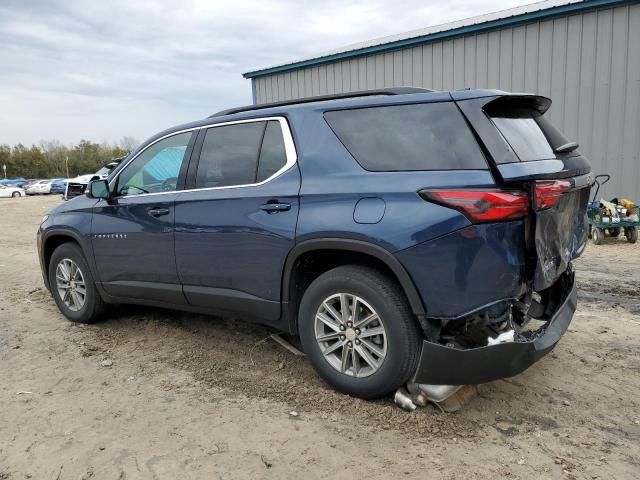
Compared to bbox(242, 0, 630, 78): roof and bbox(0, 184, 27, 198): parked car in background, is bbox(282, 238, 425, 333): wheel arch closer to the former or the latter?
bbox(242, 0, 630, 78): roof

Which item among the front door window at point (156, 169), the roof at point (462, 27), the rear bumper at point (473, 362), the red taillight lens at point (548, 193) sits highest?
the roof at point (462, 27)

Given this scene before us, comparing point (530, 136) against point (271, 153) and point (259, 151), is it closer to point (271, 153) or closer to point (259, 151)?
point (271, 153)

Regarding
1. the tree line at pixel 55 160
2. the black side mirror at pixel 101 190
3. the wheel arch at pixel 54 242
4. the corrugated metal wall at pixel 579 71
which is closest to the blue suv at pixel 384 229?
the black side mirror at pixel 101 190

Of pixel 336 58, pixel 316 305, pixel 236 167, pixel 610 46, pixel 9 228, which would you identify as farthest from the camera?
pixel 9 228

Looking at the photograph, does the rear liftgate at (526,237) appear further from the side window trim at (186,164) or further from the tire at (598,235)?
the tire at (598,235)

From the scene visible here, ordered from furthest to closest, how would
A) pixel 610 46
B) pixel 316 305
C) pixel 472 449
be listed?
pixel 610 46
pixel 316 305
pixel 472 449

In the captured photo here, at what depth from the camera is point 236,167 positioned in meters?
3.81

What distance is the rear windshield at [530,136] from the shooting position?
2.95m

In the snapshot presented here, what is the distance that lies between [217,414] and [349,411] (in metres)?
0.80

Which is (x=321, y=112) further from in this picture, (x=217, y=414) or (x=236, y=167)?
(x=217, y=414)

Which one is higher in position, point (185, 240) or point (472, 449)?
point (185, 240)

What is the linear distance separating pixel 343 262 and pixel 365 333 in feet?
1.54

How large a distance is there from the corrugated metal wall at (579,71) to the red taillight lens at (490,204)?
29.8 ft

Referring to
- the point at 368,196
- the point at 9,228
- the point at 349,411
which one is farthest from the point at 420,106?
the point at 9,228
